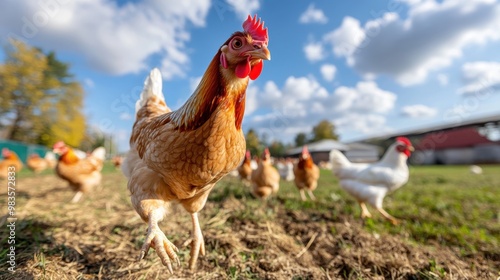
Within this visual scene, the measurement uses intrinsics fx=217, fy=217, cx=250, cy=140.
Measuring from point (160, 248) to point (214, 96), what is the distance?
1.10 meters

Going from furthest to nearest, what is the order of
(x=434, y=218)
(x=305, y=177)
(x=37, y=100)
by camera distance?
(x=37, y=100) → (x=305, y=177) → (x=434, y=218)

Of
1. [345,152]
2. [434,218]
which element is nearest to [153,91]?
[434,218]

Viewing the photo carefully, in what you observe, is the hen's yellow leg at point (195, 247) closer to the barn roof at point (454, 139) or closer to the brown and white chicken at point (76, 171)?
the brown and white chicken at point (76, 171)

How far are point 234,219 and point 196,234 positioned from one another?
1.09 m

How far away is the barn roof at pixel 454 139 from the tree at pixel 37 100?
4601cm

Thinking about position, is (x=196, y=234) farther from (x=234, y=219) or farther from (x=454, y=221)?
(x=454, y=221)

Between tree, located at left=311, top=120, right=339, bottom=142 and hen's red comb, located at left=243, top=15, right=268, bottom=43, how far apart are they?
146 ft

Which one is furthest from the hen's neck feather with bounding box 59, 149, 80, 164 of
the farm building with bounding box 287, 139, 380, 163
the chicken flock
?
the farm building with bounding box 287, 139, 380, 163

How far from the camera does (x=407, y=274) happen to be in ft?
6.21

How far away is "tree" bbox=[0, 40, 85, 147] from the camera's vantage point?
69.7 ft

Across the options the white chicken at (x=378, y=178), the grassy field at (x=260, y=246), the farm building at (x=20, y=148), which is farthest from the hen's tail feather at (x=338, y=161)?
the farm building at (x=20, y=148)

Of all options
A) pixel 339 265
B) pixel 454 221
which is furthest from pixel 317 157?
pixel 339 265

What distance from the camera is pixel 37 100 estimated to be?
76.1ft

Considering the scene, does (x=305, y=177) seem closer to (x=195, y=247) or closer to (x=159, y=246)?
(x=195, y=247)
